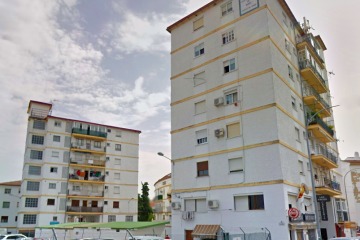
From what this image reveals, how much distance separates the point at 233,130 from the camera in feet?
91.0

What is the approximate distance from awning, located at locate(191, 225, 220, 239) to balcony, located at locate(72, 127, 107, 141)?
39.5 m

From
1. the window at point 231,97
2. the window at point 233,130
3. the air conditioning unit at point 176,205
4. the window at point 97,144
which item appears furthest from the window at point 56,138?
the window at point 233,130

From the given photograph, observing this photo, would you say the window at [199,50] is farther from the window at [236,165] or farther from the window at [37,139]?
the window at [37,139]

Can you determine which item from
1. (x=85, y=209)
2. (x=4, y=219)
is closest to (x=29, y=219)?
(x=85, y=209)

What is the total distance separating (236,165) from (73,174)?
4083cm

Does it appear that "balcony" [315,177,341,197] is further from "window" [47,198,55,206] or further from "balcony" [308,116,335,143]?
"window" [47,198,55,206]

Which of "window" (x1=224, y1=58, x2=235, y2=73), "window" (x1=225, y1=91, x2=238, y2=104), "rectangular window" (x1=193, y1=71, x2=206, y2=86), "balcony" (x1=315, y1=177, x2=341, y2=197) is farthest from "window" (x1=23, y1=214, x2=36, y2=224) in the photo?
"balcony" (x1=315, y1=177, x2=341, y2=197)

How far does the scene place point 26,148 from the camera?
59406mm

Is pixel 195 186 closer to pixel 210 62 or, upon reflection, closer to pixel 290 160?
pixel 290 160

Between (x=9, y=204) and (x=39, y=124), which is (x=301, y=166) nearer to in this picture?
(x=39, y=124)

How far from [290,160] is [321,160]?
23.6 feet

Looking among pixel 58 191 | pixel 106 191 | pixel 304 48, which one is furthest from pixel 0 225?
pixel 304 48

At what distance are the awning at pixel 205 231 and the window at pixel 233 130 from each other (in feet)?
23.4

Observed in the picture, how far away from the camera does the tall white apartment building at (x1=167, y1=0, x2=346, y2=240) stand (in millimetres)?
24953
